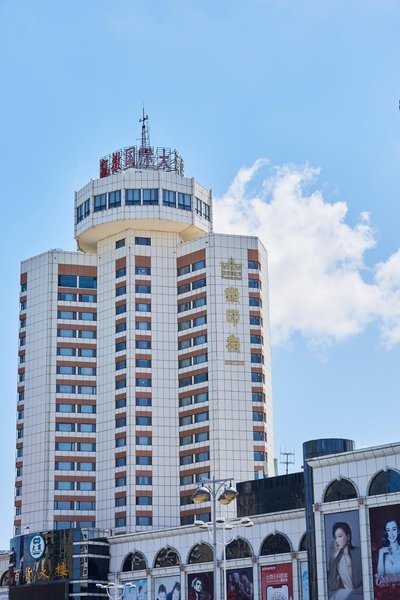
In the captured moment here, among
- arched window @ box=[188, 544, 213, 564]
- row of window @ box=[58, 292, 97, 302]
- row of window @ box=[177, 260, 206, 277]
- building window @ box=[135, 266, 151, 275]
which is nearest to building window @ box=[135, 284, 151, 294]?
building window @ box=[135, 266, 151, 275]

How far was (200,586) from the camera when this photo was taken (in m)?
105

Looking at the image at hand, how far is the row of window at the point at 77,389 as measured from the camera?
141500 mm

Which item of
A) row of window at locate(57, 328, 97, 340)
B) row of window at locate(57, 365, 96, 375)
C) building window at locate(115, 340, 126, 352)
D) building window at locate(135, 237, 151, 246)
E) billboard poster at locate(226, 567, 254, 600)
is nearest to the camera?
billboard poster at locate(226, 567, 254, 600)

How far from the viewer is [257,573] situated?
325 feet

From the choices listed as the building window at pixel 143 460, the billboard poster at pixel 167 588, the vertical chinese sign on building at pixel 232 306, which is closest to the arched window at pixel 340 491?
the billboard poster at pixel 167 588

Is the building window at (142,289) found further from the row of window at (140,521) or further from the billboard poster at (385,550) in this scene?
the billboard poster at (385,550)

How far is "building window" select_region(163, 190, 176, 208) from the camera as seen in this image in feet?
473

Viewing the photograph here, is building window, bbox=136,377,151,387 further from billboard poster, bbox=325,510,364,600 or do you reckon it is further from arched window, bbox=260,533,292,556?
billboard poster, bbox=325,510,364,600

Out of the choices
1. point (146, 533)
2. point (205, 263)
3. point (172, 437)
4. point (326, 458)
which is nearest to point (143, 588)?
point (146, 533)

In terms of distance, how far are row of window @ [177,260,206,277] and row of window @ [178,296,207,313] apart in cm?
431

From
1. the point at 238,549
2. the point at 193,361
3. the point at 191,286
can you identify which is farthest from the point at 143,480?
the point at 238,549

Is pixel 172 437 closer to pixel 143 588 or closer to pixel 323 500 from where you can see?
pixel 143 588

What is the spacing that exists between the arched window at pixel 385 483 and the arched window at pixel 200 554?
3031cm

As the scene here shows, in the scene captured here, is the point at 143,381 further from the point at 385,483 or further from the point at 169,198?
the point at 385,483
